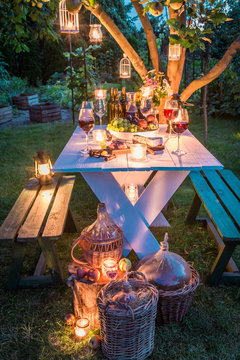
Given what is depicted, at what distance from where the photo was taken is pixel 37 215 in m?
2.57

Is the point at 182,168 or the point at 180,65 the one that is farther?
the point at 180,65

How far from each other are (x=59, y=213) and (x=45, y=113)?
6113mm

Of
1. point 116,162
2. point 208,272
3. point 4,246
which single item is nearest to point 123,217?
point 116,162

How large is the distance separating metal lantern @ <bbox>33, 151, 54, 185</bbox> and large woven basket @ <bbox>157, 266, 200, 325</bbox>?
1.48 m

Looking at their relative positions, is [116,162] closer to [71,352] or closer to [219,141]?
[71,352]

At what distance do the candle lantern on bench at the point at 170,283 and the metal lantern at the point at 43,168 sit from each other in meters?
1.32

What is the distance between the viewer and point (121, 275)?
2252 millimetres

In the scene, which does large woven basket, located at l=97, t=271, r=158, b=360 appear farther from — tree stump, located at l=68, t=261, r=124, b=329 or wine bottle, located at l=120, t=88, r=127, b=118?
wine bottle, located at l=120, t=88, r=127, b=118

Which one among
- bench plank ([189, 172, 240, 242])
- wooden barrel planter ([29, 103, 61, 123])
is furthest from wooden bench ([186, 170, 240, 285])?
wooden barrel planter ([29, 103, 61, 123])

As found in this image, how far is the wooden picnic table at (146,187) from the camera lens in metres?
2.31

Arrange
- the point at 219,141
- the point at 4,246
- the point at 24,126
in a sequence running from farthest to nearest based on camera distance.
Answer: the point at 24,126 → the point at 219,141 → the point at 4,246

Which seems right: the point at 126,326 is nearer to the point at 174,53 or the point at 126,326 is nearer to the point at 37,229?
the point at 37,229

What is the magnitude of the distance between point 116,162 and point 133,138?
1.19 feet

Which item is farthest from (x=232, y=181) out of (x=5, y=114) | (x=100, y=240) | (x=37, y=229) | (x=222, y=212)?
(x=5, y=114)
